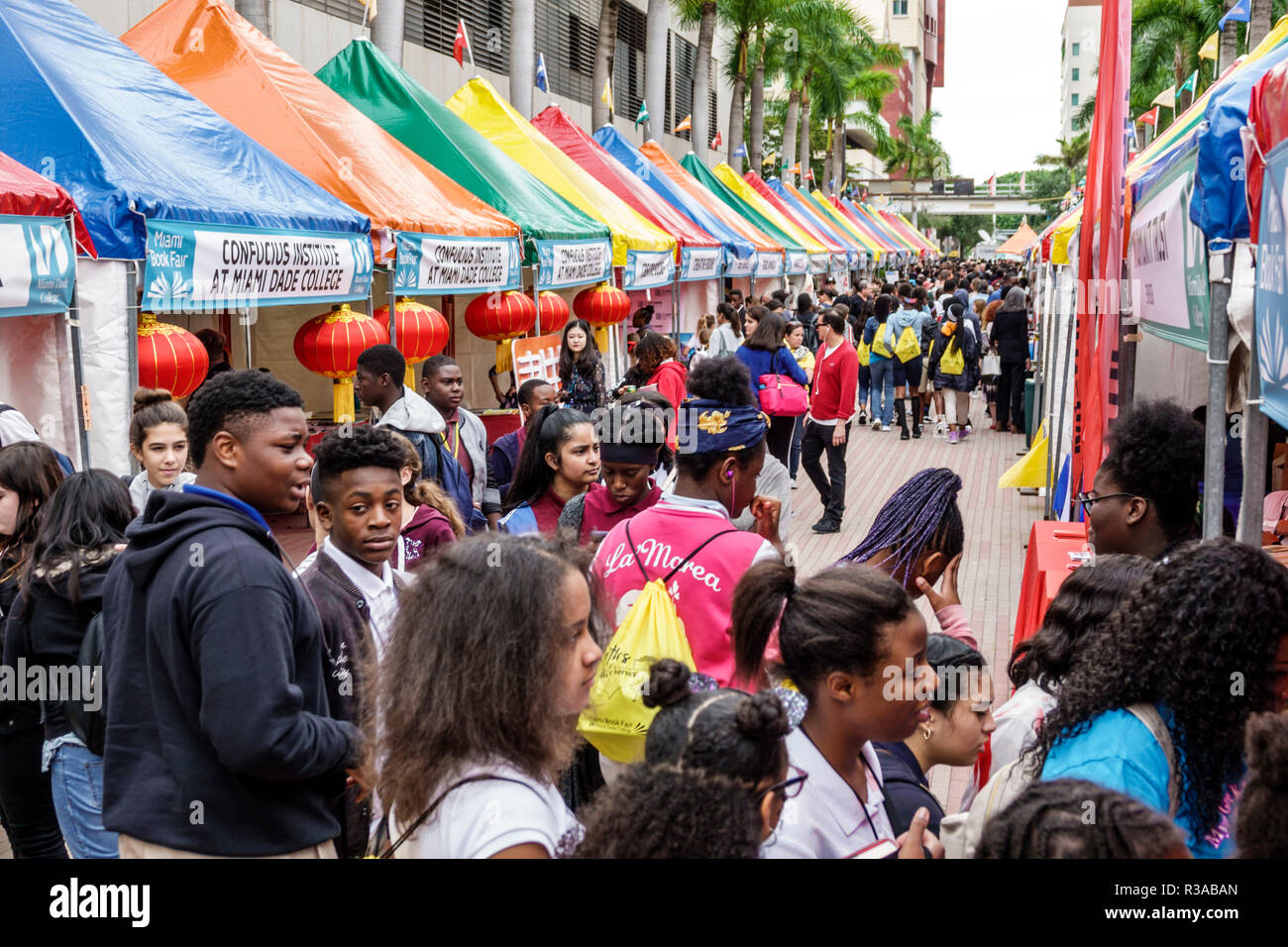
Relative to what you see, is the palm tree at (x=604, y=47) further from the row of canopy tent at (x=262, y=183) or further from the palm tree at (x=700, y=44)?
the row of canopy tent at (x=262, y=183)

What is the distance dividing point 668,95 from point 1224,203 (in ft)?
119

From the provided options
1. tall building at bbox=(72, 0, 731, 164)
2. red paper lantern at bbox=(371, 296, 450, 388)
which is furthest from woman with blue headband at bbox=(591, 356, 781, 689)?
tall building at bbox=(72, 0, 731, 164)

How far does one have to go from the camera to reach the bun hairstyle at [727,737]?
1.86m

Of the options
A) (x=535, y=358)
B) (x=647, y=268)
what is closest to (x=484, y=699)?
(x=535, y=358)

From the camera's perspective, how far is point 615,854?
5.42 feet

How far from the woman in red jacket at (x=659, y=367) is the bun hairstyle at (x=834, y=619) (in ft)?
21.0

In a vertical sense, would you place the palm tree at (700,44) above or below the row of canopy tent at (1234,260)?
above

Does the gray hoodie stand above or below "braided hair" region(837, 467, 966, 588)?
above

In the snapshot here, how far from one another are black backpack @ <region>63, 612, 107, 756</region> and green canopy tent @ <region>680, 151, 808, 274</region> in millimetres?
20745

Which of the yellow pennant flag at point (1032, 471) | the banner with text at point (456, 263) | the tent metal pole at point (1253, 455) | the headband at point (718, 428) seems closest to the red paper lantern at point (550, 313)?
the banner with text at point (456, 263)

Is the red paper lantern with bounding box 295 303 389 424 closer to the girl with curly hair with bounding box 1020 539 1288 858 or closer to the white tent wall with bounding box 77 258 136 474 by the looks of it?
the white tent wall with bounding box 77 258 136 474

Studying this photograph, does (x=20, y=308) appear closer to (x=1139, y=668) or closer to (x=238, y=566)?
(x=238, y=566)

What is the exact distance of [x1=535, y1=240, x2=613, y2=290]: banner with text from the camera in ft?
37.1

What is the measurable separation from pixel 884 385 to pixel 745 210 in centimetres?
833
